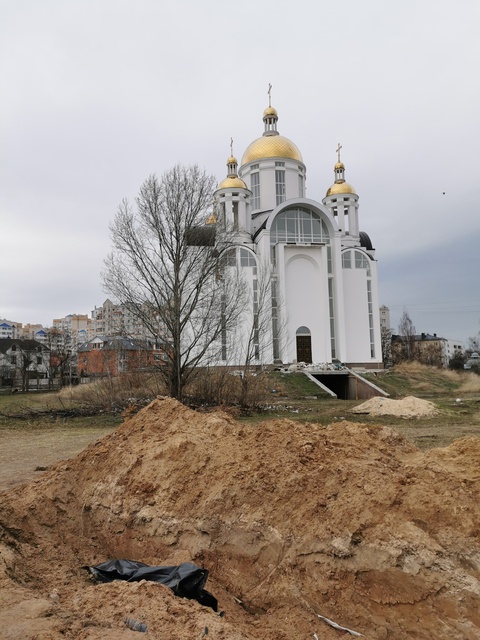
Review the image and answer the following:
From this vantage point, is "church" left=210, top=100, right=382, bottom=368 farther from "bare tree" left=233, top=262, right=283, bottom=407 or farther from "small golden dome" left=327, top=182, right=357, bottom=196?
"small golden dome" left=327, top=182, right=357, bottom=196

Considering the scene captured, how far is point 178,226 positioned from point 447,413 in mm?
11633

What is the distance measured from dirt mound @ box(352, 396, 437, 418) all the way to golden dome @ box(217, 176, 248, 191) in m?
23.3

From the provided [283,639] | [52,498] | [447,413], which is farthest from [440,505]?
[447,413]

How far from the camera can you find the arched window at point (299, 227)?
35500mm

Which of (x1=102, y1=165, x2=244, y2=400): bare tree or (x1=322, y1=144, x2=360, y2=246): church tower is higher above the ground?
(x1=322, y1=144, x2=360, y2=246): church tower

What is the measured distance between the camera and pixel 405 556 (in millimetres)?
4066

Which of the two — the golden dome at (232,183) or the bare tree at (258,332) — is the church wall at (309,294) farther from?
the golden dome at (232,183)

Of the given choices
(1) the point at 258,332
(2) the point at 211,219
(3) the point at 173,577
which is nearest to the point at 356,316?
(1) the point at 258,332

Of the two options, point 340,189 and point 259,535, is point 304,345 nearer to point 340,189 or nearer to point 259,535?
point 340,189

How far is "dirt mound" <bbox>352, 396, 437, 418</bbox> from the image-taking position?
16812 millimetres

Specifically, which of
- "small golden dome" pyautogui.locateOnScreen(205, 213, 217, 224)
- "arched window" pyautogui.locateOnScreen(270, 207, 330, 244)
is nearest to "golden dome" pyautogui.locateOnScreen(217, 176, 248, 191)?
"arched window" pyautogui.locateOnScreen(270, 207, 330, 244)

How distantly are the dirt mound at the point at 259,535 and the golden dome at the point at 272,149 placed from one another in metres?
36.5

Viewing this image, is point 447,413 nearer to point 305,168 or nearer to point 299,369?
point 299,369

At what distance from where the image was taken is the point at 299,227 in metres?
35.8
